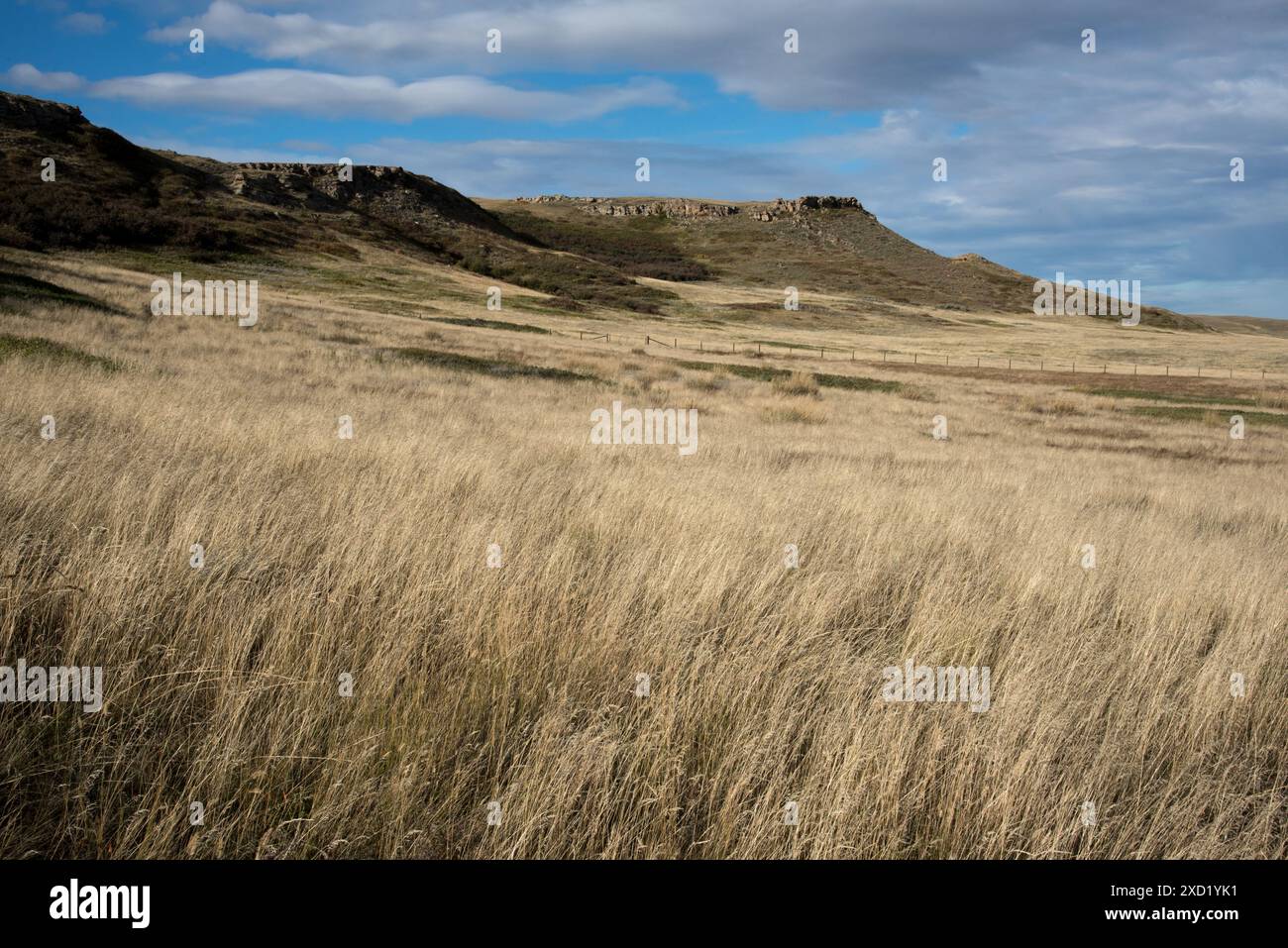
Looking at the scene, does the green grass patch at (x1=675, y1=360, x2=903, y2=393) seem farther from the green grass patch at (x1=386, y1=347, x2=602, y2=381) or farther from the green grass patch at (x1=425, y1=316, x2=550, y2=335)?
the green grass patch at (x1=425, y1=316, x2=550, y2=335)

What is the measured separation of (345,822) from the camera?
8.26 ft

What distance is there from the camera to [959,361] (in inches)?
2564

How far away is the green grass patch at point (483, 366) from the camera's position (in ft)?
82.3

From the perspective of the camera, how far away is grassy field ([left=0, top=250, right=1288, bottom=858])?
2.66 metres

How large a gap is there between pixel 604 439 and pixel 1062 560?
766cm

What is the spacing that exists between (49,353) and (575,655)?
13.5 meters

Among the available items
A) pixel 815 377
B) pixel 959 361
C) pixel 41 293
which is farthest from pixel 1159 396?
pixel 41 293

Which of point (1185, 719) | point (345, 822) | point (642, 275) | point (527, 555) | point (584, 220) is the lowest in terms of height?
point (1185, 719)

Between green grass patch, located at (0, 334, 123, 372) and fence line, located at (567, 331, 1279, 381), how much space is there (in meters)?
38.2

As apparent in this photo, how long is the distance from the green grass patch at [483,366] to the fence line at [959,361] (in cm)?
2327

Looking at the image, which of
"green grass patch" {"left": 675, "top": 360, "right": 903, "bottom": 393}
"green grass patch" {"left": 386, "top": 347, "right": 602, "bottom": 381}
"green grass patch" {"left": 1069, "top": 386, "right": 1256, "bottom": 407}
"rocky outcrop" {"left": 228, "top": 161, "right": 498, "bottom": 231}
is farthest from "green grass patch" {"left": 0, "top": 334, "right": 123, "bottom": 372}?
"rocky outcrop" {"left": 228, "top": 161, "right": 498, "bottom": 231}
